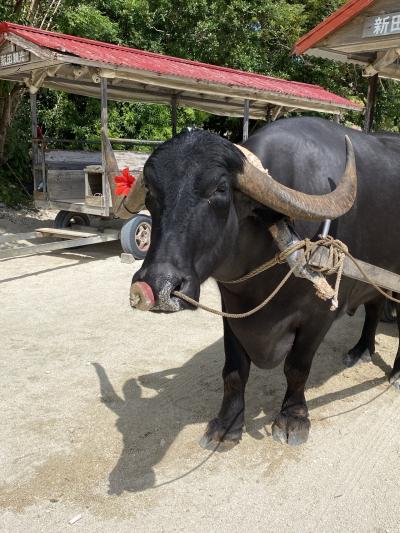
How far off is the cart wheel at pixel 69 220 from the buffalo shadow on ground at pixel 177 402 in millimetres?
5081

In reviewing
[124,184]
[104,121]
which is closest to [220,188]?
[124,184]

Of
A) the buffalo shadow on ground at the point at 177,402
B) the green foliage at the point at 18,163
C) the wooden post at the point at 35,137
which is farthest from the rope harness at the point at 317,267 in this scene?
the green foliage at the point at 18,163

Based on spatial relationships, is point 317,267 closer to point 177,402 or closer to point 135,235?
point 177,402

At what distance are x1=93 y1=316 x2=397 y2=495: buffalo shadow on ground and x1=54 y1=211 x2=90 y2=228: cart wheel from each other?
5.08 m

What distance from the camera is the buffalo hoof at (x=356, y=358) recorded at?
386 centimetres

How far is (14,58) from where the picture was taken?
273 inches

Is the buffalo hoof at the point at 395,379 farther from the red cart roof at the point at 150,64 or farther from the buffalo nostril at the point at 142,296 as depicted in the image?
the red cart roof at the point at 150,64

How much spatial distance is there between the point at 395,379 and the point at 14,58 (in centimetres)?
628

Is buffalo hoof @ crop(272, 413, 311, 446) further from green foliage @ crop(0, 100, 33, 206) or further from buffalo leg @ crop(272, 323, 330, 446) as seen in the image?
green foliage @ crop(0, 100, 33, 206)

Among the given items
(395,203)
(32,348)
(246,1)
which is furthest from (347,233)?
(246,1)

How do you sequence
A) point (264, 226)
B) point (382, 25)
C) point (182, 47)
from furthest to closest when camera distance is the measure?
→ 1. point (182, 47)
2. point (382, 25)
3. point (264, 226)

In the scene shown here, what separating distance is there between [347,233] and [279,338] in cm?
67

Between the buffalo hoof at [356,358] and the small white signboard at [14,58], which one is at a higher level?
the small white signboard at [14,58]

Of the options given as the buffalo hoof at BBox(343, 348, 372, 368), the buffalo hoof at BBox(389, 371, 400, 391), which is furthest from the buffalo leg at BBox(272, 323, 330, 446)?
the buffalo hoof at BBox(343, 348, 372, 368)
